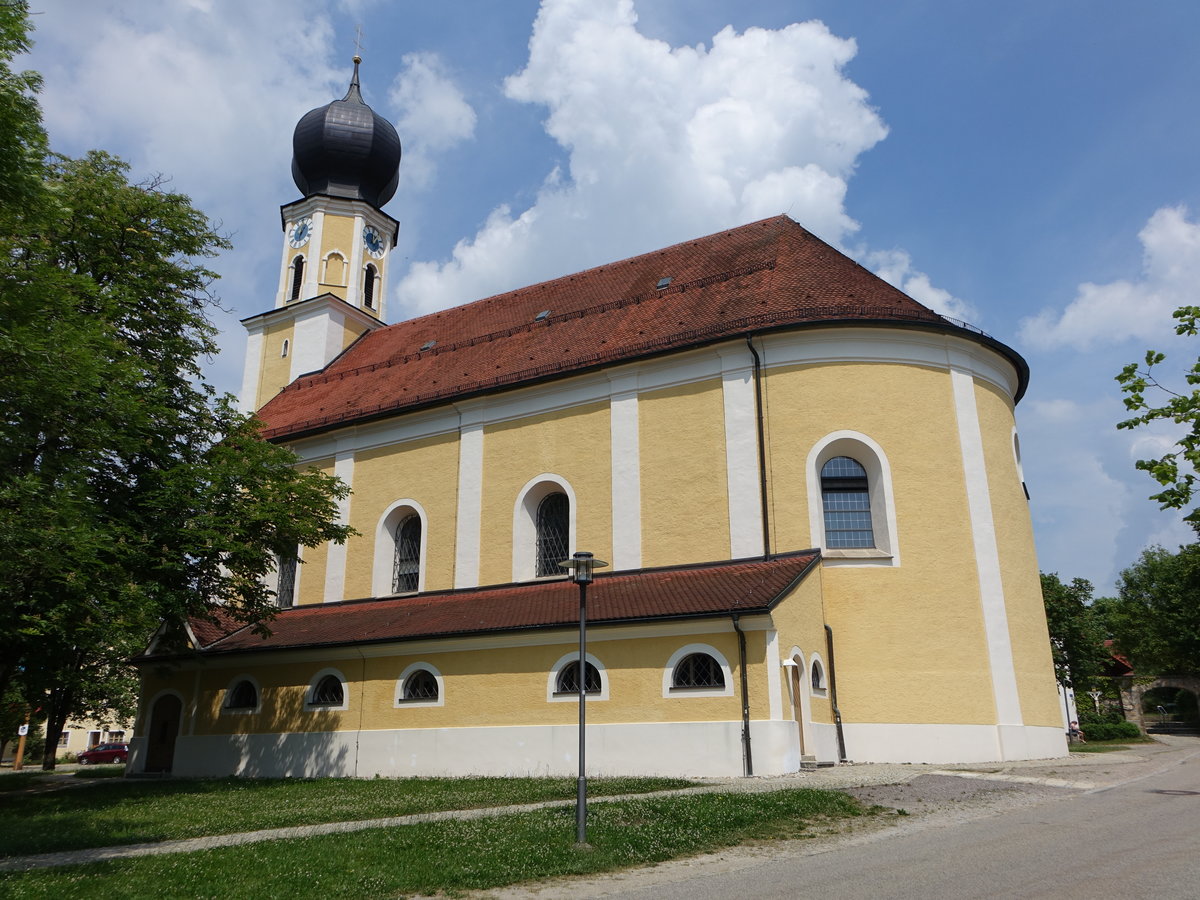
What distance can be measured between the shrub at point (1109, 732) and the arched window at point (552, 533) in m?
26.0

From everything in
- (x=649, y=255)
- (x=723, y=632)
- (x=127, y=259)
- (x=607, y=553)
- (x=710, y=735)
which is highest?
(x=649, y=255)

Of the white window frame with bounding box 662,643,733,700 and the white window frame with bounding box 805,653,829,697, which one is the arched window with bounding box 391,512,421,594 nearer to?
the white window frame with bounding box 662,643,733,700

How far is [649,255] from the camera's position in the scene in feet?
86.1

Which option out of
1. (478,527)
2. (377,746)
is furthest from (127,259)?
(377,746)

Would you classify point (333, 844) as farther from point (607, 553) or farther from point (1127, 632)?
point (1127, 632)

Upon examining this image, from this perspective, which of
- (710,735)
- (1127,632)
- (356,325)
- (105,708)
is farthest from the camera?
(1127,632)

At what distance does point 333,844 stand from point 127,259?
41.4 ft

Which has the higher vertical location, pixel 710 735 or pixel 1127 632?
pixel 1127 632

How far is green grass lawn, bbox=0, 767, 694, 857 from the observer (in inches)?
441

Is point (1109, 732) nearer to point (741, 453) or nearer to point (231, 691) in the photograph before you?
point (741, 453)

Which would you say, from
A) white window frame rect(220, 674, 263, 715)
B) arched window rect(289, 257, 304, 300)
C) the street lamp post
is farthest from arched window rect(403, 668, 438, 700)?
arched window rect(289, 257, 304, 300)

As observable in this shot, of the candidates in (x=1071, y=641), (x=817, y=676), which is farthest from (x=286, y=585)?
(x=1071, y=641)

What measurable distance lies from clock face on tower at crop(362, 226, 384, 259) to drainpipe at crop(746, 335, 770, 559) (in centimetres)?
1874

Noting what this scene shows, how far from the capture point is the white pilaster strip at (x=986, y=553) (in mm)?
17375
